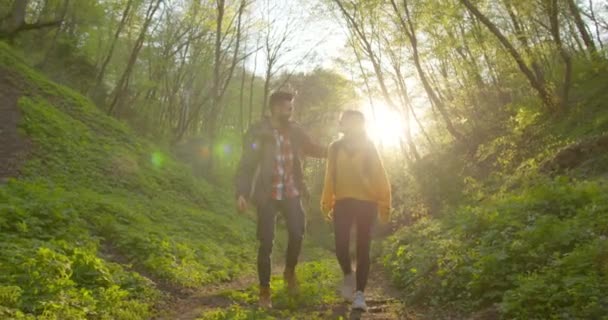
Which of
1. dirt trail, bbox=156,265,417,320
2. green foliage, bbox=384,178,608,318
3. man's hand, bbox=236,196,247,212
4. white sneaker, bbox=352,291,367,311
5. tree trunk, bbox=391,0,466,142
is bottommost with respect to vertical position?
dirt trail, bbox=156,265,417,320

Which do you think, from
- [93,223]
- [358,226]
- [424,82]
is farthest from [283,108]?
[424,82]

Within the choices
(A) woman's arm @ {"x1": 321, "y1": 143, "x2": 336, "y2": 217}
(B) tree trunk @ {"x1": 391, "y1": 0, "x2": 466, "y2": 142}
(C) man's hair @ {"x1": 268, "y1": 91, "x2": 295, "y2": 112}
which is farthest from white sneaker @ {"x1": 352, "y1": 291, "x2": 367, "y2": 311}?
(B) tree trunk @ {"x1": 391, "y1": 0, "x2": 466, "y2": 142}

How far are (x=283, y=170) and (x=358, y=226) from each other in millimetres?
1062

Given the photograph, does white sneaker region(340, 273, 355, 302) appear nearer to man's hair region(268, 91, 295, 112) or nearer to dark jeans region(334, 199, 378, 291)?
dark jeans region(334, 199, 378, 291)

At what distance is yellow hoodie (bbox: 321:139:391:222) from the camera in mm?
5242

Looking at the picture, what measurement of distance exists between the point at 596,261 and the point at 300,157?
3154 mm

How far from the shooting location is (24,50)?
23500 millimetres

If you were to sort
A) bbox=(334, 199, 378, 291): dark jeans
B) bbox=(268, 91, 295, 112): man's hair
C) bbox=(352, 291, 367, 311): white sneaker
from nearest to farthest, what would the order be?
bbox=(352, 291, 367, 311): white sneaker
bbox=(334, 199, 378, 291): dark jeans
bbox=(268, 91, 295, 112): man's hair

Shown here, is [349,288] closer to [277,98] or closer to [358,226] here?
[358,226]

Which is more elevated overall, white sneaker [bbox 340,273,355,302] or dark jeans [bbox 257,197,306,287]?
dark jeans [bbox 257,197,306,287]

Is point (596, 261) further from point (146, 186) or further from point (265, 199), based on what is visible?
point (146, 186)

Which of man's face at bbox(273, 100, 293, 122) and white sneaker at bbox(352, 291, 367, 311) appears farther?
man's face at bbox(273, 100, 293, 122)

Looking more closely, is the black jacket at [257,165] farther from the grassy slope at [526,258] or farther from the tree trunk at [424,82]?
the tree trunk at [424,82]

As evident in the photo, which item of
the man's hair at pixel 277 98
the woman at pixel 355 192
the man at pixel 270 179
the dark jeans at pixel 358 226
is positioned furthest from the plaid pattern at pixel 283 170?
the dark jeans at pixel 358 226
